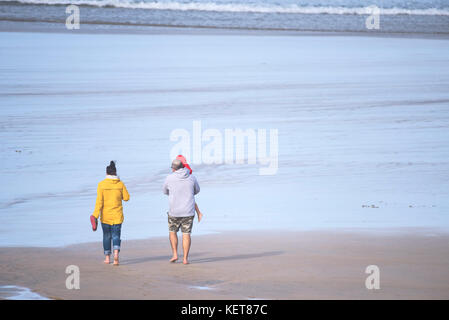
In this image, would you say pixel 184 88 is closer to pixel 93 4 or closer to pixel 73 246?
pixel 73 246

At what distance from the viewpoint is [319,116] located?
20.8m

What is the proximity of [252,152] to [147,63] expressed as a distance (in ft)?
42.3

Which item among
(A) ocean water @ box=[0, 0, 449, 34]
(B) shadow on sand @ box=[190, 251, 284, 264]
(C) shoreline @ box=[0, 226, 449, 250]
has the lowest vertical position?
(B) shadow on sand @ box=[190, 251, 284, 264]

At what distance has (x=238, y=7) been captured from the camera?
176 ft

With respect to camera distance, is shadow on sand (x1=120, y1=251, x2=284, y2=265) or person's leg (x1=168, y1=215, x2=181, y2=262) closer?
person's leg (x1=168, y1=215, x2=181, y2=262)

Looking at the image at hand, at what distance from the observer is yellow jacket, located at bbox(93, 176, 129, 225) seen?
1002 cm

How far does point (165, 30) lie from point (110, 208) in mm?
31972

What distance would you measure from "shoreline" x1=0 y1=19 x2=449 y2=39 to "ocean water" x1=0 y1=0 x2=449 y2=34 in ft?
1.72

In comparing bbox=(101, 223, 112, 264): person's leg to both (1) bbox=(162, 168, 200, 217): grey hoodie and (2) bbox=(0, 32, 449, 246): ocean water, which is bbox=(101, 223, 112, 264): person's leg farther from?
(2) bbox=(0, 32, 449, 246): ocean water

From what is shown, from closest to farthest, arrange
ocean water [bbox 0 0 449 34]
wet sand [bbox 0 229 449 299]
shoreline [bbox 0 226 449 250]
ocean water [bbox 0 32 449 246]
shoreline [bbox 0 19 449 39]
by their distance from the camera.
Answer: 1. wet sand [bbox 0 229 449 299]
2. shoreline [bbox 0 226 449 250]
3. ocean water [bbox 0 32 449 246]
4. shoreline [bbox 0 19 449 39]
5. ocean water [bbox 0 0 449 34]

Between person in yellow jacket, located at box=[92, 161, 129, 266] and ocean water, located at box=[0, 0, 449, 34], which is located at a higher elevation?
ocean water, located at box=[0, 0, 449, 34]

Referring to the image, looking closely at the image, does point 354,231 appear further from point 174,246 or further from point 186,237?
point 174,246

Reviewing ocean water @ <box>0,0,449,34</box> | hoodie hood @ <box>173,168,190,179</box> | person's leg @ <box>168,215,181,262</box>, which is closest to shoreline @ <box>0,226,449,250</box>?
person's leg @ <box>168,215,181,262</box>

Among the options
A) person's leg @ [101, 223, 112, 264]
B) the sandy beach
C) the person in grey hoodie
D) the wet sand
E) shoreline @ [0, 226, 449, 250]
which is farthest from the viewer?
Answer: shoreline @ [0, 226, 449, 250]
